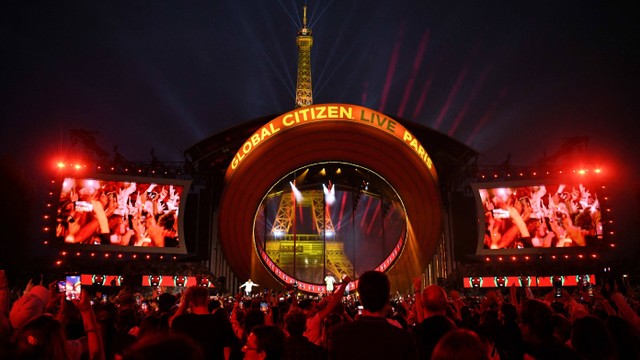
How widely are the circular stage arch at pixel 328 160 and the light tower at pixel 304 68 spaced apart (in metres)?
23.4

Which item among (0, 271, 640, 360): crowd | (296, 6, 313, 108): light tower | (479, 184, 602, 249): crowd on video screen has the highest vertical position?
(296, 6, 313, 108): light tower

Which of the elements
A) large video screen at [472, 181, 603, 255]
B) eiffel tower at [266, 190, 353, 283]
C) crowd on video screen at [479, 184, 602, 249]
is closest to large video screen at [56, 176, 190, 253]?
eiffel tower at [266, 190, 353, 283]

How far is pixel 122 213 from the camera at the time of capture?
31969 mm

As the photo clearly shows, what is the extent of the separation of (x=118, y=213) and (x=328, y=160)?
14114 millimetres

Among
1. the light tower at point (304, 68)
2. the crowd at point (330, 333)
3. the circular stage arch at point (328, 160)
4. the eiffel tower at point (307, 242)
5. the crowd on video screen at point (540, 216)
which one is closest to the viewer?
the crowd at point (330, 333)

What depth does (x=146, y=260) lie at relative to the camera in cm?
3416

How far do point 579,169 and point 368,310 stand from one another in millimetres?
34469

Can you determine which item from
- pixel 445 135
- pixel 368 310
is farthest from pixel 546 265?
pixel 368 310

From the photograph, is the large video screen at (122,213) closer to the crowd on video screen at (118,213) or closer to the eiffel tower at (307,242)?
the crowd on video screen at (118,213)

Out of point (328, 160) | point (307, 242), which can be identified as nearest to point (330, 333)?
point (328, 160)

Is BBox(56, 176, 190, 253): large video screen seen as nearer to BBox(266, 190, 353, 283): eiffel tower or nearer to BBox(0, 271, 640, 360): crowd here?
BBox(266, 190, 353, 283): eiffel tower

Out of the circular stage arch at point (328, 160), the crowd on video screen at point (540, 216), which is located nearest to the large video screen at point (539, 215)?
the crowd on video screen at point (540, 216)

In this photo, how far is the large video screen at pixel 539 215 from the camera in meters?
32.9

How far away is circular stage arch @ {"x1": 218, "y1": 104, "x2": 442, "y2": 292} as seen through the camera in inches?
1102
